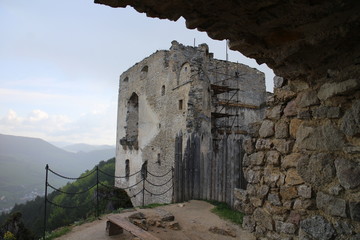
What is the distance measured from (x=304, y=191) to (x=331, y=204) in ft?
1.08

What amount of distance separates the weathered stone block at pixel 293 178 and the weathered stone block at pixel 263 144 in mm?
449

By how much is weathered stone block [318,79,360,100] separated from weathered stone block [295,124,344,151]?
1.00 feet

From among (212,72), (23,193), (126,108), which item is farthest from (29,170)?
(212,72)

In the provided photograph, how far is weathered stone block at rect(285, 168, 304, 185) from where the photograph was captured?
2943 millimetres

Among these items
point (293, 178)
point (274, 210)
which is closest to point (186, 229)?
point (274, 210)

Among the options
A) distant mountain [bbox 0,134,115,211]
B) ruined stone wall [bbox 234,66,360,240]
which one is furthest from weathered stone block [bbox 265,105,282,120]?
distant mountain [bbox 0,134,115,211]

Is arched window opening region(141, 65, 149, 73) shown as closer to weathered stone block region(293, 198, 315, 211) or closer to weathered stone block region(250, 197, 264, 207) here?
weathered stone block region(250, 197, 264, 207)

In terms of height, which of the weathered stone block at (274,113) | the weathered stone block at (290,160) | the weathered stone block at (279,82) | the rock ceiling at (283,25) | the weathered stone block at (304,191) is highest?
the rock ceiling at (283,25)

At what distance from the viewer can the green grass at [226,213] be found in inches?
244

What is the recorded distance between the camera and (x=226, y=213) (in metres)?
6.64

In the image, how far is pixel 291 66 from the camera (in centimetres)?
275

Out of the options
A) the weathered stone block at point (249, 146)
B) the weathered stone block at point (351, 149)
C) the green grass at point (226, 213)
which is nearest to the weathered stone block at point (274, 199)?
the weathered stone block at point (249, 146)

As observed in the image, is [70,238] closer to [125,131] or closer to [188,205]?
[188,205]

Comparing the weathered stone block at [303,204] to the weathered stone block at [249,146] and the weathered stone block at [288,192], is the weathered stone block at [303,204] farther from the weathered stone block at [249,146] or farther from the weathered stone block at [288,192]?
the weathered stone block at [249,146]
